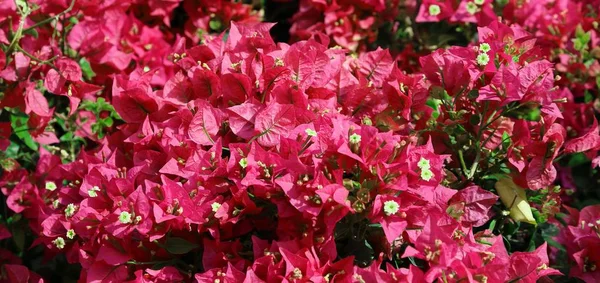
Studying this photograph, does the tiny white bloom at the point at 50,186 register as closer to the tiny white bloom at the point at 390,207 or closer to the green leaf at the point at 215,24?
the green leaf at the point at 215,24

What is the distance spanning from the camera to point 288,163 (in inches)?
51.6

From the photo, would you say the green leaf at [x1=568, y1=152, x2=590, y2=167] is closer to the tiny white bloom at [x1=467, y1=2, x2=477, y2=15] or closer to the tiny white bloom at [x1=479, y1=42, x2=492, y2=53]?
the tiny white bloom at [x1=467, y1=2, x2=477, y2=15]

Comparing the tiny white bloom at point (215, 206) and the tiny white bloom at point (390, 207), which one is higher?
the tiny white bloom at point (390, 207)

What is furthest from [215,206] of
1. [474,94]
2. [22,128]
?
Answer: [22,128]

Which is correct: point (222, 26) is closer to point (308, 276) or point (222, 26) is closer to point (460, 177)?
point (460, 177)

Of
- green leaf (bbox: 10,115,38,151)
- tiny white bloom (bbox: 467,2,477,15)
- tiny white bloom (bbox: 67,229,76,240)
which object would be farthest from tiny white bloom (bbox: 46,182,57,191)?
tiny white bloom (bbox: 467,2,477,15)

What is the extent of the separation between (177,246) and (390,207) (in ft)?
1.50

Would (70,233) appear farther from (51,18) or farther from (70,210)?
(51,18)

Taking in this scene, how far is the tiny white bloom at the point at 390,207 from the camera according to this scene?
125cm

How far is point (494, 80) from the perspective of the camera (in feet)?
4.67

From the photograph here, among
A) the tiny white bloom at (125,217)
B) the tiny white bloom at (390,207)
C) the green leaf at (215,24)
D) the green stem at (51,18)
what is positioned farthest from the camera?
the green leaf at (215,24)

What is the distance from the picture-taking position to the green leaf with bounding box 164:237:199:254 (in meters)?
1.41

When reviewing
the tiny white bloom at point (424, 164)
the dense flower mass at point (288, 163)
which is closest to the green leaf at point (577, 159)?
the dense flower mass at point (288, 163)

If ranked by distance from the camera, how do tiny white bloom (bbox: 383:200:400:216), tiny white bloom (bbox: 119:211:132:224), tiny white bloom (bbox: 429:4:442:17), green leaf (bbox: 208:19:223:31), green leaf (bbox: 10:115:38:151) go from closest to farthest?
tiny white bloom (bbox: 383:200:400:216), tiny white bloom (bbox: 119:211:132:224), green leaf (bbox: 10:115:38:151), tiny white bloom (bbox: 429:4:442:17), green leaf (bbox: 208:19:223:31)
